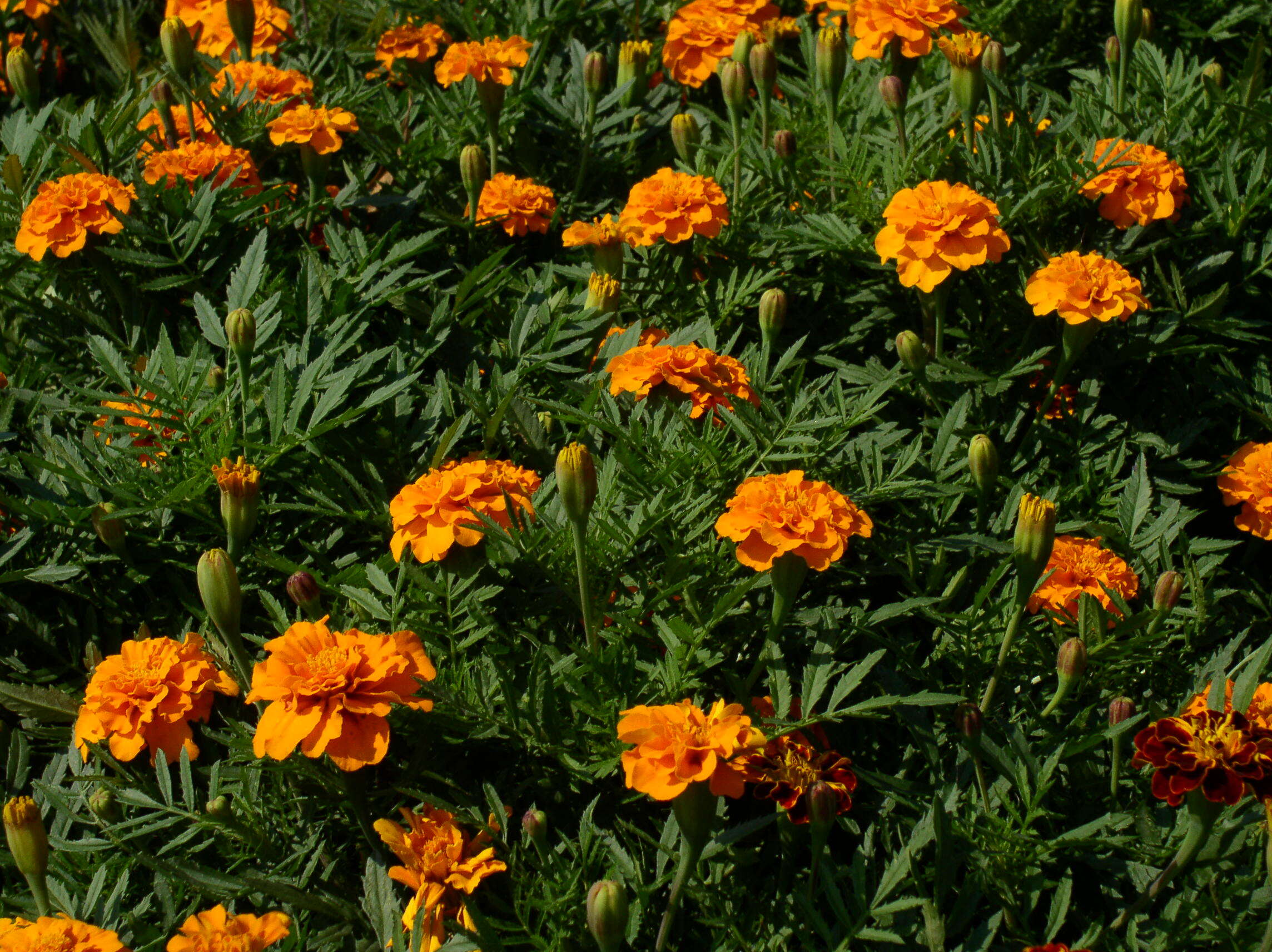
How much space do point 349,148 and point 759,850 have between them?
Result: 1.60m

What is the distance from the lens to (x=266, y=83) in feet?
7.30

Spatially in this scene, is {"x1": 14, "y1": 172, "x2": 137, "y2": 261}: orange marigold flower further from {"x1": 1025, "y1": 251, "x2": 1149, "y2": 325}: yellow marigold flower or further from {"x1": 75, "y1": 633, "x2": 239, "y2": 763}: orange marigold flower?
{"x1": 1025, "y1": 251, "x2": 1149, "y2": 325}: yellow marigold flower

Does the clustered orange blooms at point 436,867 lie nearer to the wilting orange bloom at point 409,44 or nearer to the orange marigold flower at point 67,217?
the orange marigold flower at point 67,217

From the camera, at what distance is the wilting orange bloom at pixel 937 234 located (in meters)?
1.63

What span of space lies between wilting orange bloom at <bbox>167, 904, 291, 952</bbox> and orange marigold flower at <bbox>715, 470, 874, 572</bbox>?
589 millimetres

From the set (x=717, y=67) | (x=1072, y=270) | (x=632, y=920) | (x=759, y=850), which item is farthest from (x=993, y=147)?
(x=632, y=920)

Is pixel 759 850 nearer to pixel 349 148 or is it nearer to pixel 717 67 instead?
pixel 717 67

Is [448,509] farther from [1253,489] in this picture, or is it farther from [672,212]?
[1253,489]

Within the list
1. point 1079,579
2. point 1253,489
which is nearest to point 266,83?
point 1079,579

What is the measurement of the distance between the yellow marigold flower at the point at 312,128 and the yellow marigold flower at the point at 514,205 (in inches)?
9.7

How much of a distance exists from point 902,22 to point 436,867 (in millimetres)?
1341

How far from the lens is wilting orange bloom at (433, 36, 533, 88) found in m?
2.06

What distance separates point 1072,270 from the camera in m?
1.62

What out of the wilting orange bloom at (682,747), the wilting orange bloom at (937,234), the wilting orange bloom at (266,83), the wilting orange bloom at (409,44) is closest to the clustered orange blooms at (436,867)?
the wilting orange bloom at (682,747)
